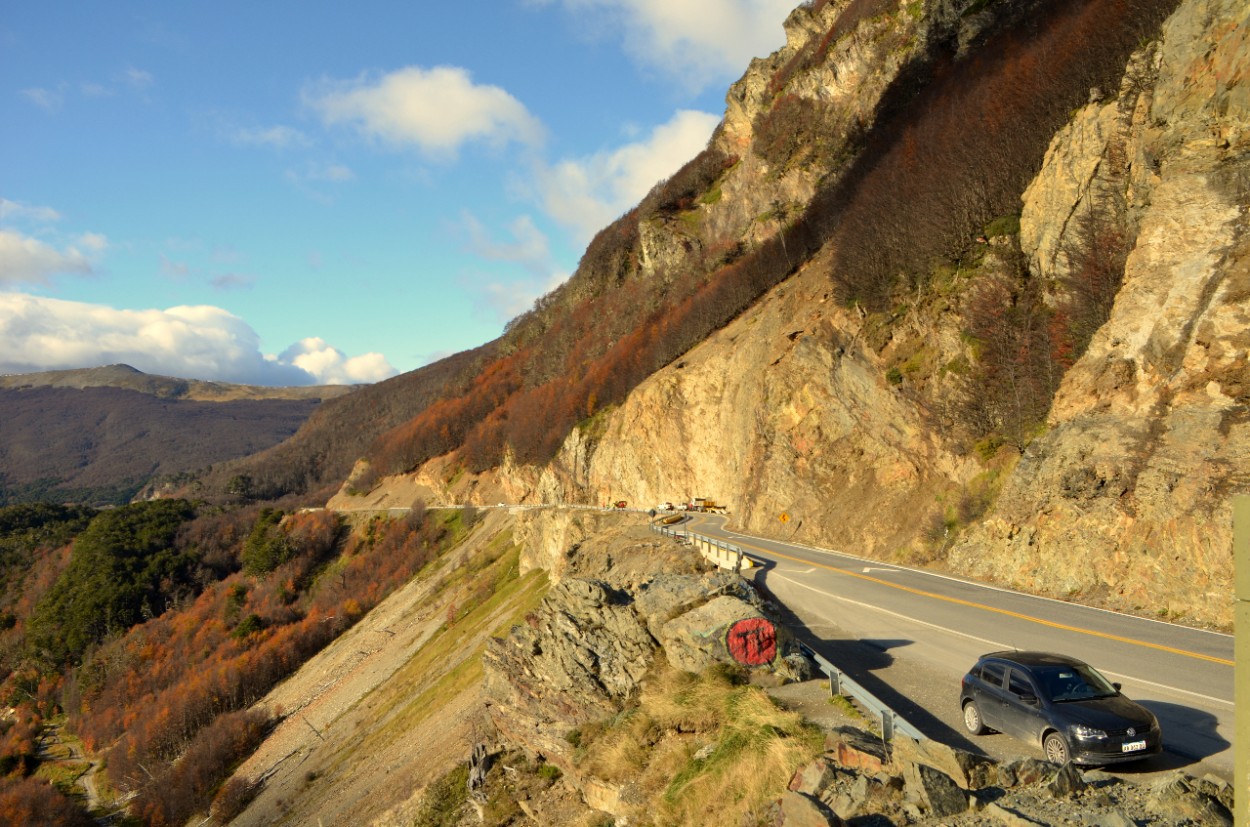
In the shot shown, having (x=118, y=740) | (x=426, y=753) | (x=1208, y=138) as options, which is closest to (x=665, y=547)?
(x=426, y=753)

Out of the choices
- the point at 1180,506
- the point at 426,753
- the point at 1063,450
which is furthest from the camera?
the point at 426,753

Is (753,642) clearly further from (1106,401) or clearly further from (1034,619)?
(1106,401)

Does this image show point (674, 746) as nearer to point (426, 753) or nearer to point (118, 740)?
point (426, 753)

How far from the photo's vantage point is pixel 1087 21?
33969mm

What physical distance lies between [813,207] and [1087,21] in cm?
2873

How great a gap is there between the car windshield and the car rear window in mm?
575

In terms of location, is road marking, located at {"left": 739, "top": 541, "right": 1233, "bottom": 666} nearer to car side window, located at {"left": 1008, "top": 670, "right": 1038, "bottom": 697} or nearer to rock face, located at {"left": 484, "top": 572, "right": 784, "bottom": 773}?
car side window, located at {"left": 1008, "top": 670, "right": 1038, "bottom": 697}

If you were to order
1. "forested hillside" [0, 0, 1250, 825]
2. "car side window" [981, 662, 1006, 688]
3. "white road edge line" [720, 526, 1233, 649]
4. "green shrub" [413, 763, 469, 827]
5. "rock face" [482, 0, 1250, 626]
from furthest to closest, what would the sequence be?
"green shrub" [413, 763, 469, 827] → "forested hillside" [0, 0, 1250, 825] → "rock face" [482, 0, 1250, 626] → "white road edge line" [720, 526, 1233, 649] → "car side window" [981, 662, 1006, 688]

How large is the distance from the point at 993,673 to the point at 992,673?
0.03 meters

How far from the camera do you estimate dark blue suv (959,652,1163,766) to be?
8.95 m

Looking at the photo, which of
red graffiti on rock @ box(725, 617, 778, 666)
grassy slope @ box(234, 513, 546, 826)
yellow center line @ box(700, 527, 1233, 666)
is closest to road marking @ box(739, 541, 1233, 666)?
yellow center line @ box(700, 527, 1233, 666)

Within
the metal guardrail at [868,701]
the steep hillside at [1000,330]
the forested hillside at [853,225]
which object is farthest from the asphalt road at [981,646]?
the forested hillside at [853,225]

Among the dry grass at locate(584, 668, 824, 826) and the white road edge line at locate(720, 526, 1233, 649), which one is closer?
the dry grass at locate(584, 668, 824, 826)

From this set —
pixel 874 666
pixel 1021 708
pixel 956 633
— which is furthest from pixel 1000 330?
pixel 1021 708
